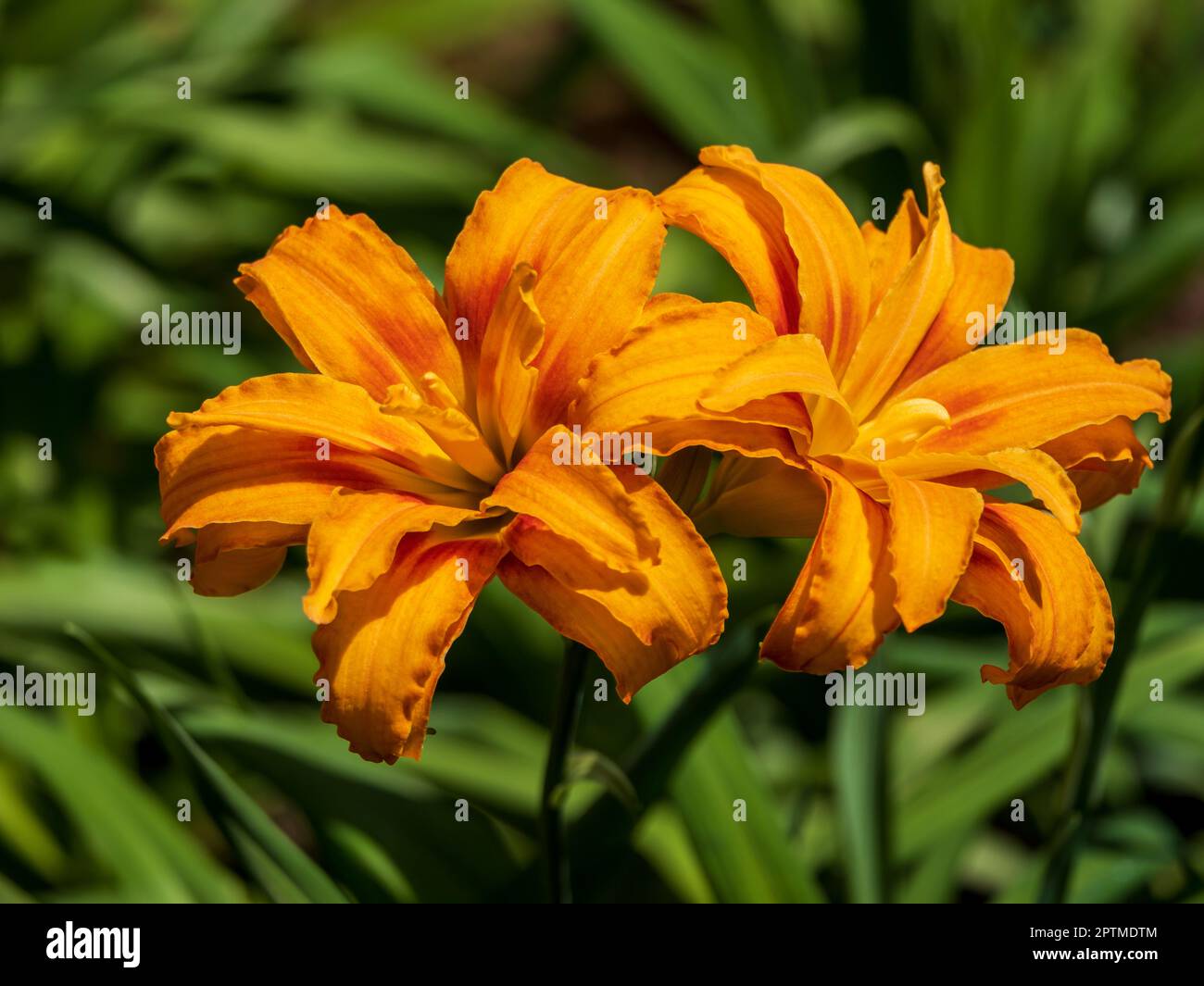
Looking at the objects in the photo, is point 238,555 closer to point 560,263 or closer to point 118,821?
point 560,263

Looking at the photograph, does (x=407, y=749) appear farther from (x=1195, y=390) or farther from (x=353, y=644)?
(x=1195, y=390)

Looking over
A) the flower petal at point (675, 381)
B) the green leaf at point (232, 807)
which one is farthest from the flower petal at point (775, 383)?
the green leaf at point (232, 807)

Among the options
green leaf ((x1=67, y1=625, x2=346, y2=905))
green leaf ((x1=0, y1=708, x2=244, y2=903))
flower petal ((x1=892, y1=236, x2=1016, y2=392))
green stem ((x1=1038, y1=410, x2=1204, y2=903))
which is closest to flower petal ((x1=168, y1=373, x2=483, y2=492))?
green leaf ((x1=67, y1=625, x2=346, y2=905))

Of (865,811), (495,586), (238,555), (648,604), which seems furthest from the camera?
(495,586)

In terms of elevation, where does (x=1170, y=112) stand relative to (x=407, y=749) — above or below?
above

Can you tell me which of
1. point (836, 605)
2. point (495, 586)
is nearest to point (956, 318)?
point (836, 605)

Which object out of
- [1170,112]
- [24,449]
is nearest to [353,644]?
[24,449]
